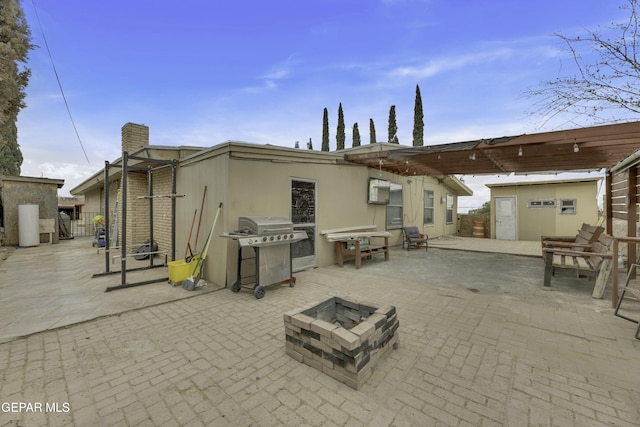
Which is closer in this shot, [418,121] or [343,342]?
[343,342]

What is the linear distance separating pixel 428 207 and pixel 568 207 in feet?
19.1

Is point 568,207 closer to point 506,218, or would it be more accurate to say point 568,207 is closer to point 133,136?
point 506,218

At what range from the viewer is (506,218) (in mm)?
12469

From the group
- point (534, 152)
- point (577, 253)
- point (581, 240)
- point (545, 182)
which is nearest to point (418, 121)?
point (545, 182)

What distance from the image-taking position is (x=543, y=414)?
1.72 m

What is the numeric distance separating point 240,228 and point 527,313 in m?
4.24

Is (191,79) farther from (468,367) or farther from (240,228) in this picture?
(468,367)

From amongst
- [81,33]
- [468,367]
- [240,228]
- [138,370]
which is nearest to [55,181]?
[81,33]

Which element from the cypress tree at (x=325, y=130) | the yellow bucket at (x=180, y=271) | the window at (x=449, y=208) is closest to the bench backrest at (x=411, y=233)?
the window at (x=449, y=208)

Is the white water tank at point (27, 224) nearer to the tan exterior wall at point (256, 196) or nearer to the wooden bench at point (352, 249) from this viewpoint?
the tan exterior wall at point (256, 196)

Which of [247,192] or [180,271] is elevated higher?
[247,192]

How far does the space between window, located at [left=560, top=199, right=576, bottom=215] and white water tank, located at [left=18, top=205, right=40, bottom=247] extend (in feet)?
67.2

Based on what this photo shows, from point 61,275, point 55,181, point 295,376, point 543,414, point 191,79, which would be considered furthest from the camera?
point 55,181

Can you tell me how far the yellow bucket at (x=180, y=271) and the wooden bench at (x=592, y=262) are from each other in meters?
6.17
